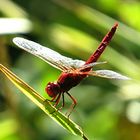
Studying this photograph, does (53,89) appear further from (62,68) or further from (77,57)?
(77,57)

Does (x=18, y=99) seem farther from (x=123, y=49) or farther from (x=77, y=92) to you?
(x=123, y=49)

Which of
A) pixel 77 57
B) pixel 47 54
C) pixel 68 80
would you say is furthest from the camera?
pixel 77 57

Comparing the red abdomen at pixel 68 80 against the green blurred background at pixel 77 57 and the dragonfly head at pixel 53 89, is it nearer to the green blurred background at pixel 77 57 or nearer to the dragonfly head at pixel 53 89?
the dragonfly head at pixel 53 89

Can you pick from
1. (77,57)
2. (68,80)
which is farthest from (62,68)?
(77,57)

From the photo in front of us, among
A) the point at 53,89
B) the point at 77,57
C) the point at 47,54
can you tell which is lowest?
the point at 77,57

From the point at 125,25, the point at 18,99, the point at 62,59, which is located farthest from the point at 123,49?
the point at 62,59

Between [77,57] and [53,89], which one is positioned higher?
[53,89]

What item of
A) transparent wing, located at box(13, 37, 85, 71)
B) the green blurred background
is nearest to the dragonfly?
transparent wing, located at box(13, 37, 85, 71)

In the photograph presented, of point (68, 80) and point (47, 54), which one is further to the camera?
point (68, 80)
